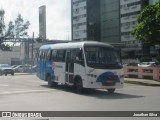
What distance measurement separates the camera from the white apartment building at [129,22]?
275 ft

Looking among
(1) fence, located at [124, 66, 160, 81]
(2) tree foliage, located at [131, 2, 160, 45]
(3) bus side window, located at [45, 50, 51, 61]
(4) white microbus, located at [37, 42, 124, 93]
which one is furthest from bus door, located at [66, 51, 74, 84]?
(2) tree foliage, located at [131, 2, 160, 45]

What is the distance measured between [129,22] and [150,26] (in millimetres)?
58747

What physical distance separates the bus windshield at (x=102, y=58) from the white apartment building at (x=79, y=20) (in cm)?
8614

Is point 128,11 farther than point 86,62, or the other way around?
point 128,11

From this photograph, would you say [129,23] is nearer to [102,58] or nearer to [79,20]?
[79,20]

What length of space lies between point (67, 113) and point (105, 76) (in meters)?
6.45

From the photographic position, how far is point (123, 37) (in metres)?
90.4

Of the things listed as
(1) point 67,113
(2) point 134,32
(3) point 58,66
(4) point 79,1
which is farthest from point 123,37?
(1) point 67,113

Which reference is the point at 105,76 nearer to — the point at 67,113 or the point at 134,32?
the point at 67,113

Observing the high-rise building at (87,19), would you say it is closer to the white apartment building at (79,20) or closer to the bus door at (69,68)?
the white apartment building at (79,20)

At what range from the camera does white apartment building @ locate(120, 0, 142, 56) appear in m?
83.7

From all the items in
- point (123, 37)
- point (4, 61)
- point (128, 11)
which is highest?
point (128, 11)

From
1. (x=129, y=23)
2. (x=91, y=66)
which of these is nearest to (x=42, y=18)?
(x=91, y=66)

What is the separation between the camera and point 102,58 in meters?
18.0
